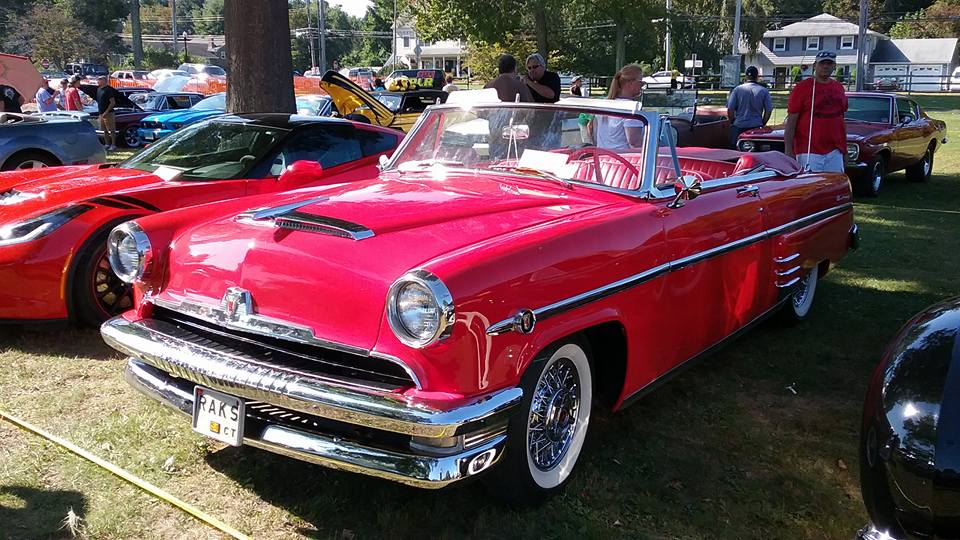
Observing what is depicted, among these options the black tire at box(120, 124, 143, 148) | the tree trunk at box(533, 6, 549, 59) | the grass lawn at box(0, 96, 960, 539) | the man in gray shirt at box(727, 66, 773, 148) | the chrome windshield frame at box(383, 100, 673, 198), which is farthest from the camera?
the tree trunk at box(533, 6, 549, 59)

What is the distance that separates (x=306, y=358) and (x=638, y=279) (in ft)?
4.66

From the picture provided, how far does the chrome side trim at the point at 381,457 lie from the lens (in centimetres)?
251

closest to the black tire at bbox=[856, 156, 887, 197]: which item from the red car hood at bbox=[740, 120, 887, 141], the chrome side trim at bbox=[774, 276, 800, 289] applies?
the red car hood at bbox=[740, 120, 887, 141]

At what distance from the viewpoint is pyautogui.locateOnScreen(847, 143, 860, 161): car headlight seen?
10.8m

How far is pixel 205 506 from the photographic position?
311 centimetres

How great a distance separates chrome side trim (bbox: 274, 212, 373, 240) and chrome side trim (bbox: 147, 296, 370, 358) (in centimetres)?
38

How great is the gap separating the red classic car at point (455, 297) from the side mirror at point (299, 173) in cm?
132

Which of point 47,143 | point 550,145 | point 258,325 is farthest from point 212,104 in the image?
point 258,325

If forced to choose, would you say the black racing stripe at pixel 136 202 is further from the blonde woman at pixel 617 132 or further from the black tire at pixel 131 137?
the black tire at pixel 131 137

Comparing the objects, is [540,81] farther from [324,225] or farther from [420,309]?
[420,309]

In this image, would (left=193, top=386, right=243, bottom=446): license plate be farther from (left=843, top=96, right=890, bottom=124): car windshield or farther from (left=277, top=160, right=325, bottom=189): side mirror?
(left=843, top=96, right=890, bottom=124): car windshield

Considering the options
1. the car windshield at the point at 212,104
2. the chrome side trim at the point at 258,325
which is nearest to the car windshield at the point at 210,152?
the chrome side trim at the point at 258,325

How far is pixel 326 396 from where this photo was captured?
2527 millimetres

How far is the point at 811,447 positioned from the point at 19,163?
8489 mm
